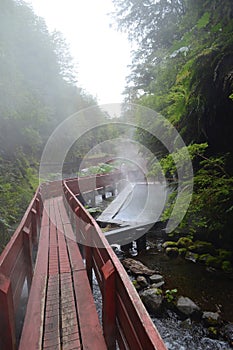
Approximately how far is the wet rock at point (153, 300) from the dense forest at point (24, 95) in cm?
324

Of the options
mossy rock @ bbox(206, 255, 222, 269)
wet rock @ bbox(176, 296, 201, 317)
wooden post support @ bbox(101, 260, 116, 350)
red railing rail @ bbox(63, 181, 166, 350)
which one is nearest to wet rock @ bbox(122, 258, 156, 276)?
wet rock @ bbox(176, 296, 201, 317)

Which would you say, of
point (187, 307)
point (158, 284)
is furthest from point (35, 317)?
point (158, 284)

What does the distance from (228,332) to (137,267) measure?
225cm

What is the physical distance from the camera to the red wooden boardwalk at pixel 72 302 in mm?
1607

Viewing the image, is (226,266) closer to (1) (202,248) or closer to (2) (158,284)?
(1) (202,248)

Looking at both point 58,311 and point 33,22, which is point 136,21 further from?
point 33,22

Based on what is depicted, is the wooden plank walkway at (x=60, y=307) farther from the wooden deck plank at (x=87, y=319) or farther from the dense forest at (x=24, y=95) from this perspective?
the dense forest at (x=24, y=95)

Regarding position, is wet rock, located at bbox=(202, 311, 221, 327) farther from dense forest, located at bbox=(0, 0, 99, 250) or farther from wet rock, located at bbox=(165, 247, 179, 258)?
dense forest, located at bbox=(0, 0, 99, 250)

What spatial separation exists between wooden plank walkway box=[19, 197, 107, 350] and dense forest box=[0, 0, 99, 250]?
6.30 feet

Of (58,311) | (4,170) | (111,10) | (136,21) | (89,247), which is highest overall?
(111,10)

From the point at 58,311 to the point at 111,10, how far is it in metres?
11.0

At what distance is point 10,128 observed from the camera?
14031 mm

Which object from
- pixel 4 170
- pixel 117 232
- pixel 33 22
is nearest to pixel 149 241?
pixel 117 232

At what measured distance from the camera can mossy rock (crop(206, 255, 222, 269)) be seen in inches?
193
